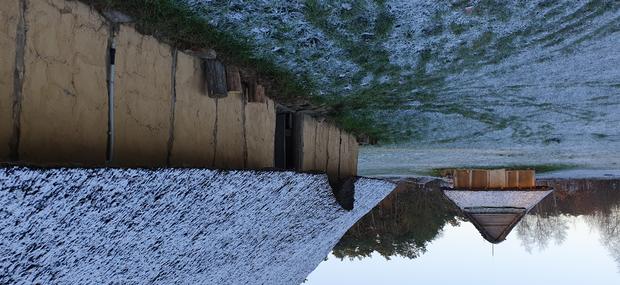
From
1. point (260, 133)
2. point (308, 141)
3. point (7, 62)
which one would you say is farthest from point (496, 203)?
point (7, 62)

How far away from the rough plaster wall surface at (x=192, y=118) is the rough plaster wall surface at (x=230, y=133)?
0.35 feet

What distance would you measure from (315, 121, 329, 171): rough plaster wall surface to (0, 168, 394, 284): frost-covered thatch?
2.42 ft

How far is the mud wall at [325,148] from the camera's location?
22.3ft

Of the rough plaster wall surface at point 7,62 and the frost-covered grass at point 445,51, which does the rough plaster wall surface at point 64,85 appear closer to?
the rough plaster wall surface at point 7,62

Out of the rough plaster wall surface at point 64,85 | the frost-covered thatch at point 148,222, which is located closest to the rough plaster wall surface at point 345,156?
the frost-covered thatch at point 148,222

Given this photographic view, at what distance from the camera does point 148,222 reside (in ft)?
11.5

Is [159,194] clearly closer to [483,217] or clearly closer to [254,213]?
[254,213]

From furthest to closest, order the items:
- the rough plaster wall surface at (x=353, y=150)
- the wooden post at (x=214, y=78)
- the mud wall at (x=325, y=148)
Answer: the rough plaster wall surface at (x=353, y=150) < the mud wall at (x=325, y=148) < the wooden post at (x=214, y=78)

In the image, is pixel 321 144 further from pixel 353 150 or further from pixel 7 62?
pixel 7 62

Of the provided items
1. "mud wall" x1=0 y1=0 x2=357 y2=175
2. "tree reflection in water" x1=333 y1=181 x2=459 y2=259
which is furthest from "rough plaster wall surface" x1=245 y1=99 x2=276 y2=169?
"tree reflection in water" x1=333 y1=181 x2=459 y2=259

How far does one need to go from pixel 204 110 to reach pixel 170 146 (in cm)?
59

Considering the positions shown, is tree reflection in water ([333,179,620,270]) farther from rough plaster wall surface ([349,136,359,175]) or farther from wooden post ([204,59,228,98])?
wooden post ([204,59,228,98])

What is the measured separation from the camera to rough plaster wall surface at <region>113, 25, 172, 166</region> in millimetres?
3711

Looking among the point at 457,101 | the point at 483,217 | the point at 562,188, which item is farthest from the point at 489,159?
the point at 562,188
